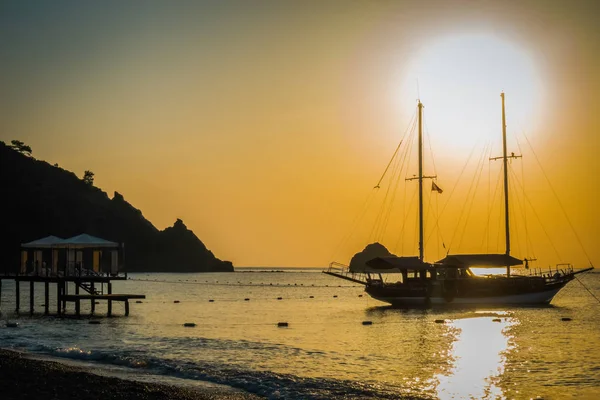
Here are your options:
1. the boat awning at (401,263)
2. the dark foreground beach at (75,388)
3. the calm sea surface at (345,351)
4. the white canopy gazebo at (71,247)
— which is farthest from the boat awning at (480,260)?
the dark foreground beach at (75,388)

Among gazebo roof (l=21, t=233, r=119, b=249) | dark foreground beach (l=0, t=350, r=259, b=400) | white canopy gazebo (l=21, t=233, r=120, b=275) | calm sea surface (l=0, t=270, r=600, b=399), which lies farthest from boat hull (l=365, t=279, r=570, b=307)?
dark foreground beach (l=0, t=350, r=259, b=400)

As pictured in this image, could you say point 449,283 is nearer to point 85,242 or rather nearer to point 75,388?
point 85,242

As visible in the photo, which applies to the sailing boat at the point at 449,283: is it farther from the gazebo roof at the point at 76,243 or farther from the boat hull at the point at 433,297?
the gazebo roof at the point at 76,243

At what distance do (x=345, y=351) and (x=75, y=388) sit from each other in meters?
20.7

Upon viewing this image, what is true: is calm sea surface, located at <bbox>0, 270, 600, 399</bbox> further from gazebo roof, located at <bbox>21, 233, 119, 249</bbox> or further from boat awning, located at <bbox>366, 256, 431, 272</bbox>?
boat awning, located at <bbox>366, 256, 431, 272</bbox>

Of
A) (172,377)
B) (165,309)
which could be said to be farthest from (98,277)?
(172,377)

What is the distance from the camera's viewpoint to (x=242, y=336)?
4809cm

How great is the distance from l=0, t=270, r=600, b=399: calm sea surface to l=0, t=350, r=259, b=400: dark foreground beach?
2995mm

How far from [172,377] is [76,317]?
35.4m

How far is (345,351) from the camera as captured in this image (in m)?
39.6

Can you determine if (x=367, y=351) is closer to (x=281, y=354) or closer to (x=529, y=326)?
(x=281, y=354)

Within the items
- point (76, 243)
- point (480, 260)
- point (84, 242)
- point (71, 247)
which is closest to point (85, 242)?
point (84, 242)

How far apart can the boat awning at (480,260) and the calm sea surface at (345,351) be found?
452 inches

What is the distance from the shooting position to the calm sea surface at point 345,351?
27.4 m
